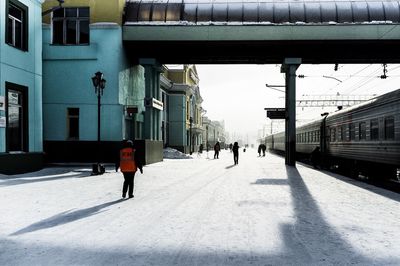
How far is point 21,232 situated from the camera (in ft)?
21.9

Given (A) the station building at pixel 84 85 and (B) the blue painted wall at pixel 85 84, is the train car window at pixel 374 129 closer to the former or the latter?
(A) the station building at pixel 84 85

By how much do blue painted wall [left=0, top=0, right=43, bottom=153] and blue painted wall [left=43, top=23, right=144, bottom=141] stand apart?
5.04 metres

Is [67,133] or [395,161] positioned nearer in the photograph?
[395,161]

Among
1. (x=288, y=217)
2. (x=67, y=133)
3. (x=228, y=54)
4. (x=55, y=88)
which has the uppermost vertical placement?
(x=228, y=54)

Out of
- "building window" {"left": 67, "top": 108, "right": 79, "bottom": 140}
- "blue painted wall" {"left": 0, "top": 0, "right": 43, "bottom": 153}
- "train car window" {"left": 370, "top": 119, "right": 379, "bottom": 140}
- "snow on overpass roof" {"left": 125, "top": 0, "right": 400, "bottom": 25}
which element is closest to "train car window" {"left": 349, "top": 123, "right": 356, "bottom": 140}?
"train car window" {"left": 370, "top": 119, "right": 379, "bottom": 140}

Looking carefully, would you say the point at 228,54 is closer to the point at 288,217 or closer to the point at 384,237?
the point at 288,217

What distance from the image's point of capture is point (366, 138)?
16.9 m

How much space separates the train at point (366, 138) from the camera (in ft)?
46.1

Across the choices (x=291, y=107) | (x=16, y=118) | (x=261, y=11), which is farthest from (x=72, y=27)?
(x=291, y=107)

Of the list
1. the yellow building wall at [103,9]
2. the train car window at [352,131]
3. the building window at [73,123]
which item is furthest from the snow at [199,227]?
the yellow building wall at [103,9]

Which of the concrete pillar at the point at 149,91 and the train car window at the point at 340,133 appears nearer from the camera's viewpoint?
the train car window at the point at 340,133

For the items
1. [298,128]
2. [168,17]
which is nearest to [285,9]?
[168,17]

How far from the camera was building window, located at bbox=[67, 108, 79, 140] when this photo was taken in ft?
81.5

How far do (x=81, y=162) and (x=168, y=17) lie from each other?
10019mm
